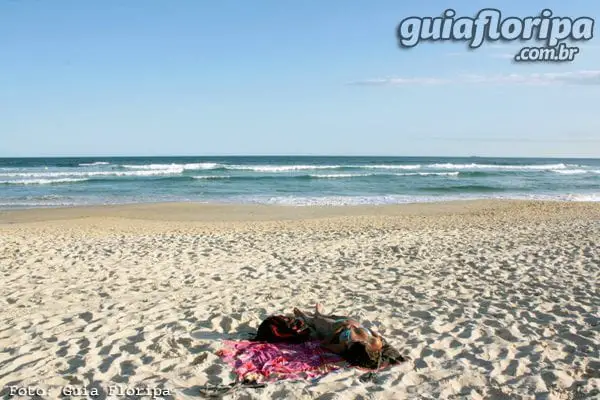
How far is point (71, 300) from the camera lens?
6215 mm

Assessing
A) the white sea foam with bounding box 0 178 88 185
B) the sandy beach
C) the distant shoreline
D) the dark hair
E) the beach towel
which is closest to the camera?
the sandy beach

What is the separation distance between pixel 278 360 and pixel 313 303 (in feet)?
6.21

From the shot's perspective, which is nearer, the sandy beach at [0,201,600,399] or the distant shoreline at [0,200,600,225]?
the sandy beach at [0,201,600,399]

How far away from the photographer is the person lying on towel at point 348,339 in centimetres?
423

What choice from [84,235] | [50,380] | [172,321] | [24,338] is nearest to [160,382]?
[50,380]

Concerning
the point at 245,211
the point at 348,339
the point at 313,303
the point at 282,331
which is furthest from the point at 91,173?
the point at 348,339

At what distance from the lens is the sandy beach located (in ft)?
13.1

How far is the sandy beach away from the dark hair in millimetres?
153

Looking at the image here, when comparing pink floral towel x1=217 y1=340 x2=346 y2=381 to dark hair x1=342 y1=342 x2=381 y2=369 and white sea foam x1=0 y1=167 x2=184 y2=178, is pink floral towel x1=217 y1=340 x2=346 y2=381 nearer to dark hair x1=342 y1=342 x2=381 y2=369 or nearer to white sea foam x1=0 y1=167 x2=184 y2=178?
dark hair x1=342 y1=342 x2=381 y2=369

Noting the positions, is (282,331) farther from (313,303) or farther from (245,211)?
(245,211)

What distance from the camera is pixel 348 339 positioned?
4426 millimetres

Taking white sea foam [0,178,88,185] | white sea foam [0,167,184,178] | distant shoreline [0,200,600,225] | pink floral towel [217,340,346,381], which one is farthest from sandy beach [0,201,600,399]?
white sea foam [0,167,184,178]

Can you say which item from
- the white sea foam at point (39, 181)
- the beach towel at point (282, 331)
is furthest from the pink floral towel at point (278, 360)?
the white sea foam at point (39, 181)

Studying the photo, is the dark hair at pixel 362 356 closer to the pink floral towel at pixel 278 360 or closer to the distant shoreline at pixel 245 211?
the pink floral towel at pixel 278 360
